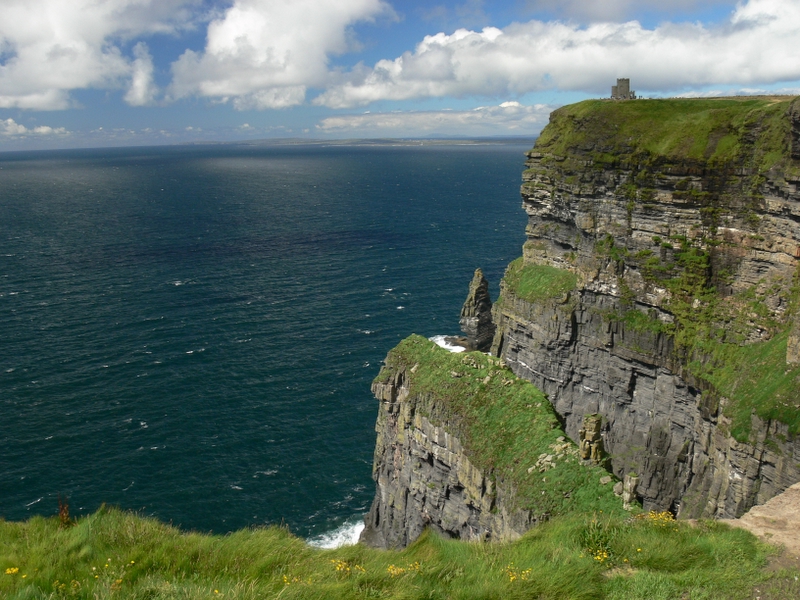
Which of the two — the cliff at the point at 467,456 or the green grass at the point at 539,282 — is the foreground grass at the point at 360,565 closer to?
the cliff at the point at 467,456

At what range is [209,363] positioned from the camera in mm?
81938

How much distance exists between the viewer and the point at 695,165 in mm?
50375

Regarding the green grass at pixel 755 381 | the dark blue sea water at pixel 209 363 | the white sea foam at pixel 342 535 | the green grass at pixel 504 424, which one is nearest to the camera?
the green grass at pixel 504 424

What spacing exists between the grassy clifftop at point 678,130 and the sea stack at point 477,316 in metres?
25.7

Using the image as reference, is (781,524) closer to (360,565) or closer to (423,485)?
(360,565)

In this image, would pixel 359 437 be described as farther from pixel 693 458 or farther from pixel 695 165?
pixel 695 165

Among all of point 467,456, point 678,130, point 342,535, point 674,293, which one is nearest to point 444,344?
point 342,535

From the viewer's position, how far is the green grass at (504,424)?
104 feet

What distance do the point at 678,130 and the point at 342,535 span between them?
155 feet

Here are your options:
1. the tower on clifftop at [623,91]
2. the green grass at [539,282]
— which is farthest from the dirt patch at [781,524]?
the tower on clifftop at [623,91]

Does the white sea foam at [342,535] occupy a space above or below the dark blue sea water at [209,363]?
below

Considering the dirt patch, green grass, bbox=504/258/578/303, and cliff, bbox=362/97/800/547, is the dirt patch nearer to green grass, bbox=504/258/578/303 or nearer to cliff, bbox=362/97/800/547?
cliff, bbox=362/97/800/547


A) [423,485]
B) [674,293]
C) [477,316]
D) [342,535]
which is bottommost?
[342,535]

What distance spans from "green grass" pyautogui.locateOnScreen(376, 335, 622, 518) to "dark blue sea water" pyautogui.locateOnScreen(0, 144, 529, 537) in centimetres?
2116
